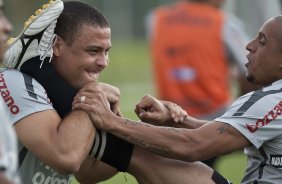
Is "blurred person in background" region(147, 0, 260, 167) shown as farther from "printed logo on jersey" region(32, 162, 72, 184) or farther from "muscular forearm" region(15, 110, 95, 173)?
"muscular forearm" region(15, 110, 95, 173)

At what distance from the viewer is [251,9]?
12.2 m

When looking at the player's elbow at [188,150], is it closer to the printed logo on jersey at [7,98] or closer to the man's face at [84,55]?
the man's face at [84,55]

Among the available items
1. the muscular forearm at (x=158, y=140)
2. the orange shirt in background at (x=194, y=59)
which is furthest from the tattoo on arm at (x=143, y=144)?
the orange shirt in background at (x=194, y=59)

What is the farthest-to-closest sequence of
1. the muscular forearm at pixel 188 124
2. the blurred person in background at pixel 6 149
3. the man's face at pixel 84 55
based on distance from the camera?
1. the muscular forearm at pixel 188 124
2. the man's face at pixel 84 55
3. the blurred person in background at pixel 6 149

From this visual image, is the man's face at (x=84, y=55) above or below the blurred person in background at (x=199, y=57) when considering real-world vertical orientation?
above

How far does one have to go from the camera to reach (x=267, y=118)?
5680mm

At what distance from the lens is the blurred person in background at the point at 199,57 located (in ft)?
33.5

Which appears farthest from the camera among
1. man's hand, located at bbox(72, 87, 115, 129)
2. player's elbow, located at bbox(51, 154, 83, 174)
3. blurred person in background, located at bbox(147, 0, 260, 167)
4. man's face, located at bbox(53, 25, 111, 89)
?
Result: blurred person in background, located at bbox(147, 0, 260, 167)

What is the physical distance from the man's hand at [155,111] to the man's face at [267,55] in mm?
560

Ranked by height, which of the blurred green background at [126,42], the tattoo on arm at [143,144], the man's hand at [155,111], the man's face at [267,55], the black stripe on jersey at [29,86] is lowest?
the blurred green background at [126,42]

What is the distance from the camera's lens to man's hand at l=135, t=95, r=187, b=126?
597cm

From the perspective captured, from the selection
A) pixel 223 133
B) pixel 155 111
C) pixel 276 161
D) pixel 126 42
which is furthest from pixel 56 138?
pixel 126 42

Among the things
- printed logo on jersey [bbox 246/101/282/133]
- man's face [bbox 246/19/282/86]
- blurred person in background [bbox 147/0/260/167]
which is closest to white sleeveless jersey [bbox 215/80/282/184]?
printed logo on jersey [bbox 246/101/282/133]

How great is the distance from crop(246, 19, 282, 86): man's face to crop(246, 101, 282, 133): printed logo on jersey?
0.35m
